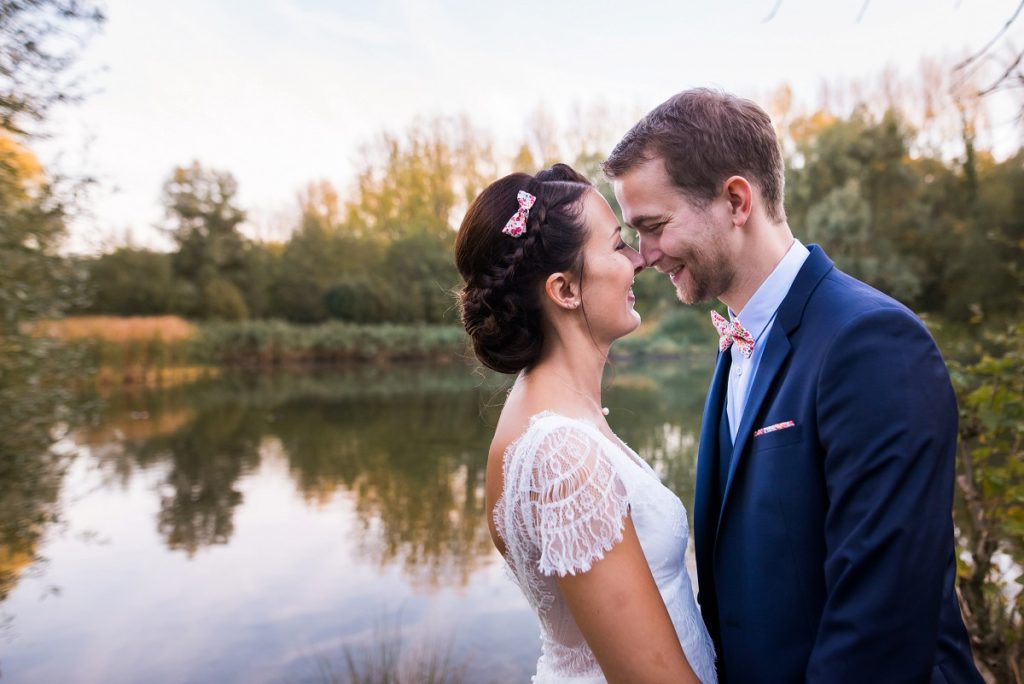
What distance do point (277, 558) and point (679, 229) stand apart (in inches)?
311

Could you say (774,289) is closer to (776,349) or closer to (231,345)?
(776,349)

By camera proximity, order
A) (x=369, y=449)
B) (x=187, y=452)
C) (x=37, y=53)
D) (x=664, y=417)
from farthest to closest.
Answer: (x=664, y=417), (x=187, y=452), (x=369, y=449), (x=37, y=53)

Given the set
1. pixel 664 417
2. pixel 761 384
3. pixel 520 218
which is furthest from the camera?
pixel 664 417

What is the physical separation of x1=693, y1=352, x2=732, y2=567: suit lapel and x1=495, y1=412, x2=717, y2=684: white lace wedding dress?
0.08 m

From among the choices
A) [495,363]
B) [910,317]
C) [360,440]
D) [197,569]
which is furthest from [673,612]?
[360,440]

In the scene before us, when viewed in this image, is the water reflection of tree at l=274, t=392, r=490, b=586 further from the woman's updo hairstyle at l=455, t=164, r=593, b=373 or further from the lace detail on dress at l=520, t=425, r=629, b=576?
the lace detail on dress at l=520, t=425, r=629, b=576

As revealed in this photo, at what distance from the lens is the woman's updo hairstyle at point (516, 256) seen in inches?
75.7

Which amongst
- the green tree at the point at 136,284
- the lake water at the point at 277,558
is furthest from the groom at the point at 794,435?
the green tree at the point at 136,284

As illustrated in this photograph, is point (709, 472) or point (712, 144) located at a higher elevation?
point (712, 144)

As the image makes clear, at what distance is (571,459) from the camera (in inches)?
65.7

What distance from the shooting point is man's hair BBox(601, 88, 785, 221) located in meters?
1.70

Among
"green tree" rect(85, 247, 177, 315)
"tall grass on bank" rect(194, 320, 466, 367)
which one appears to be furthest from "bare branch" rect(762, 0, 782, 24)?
"green tree" rect(85, 247, 177, 315)

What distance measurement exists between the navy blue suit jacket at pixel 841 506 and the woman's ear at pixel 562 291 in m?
0.55

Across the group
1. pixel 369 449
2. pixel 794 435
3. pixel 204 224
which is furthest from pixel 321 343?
pixel 794 435
